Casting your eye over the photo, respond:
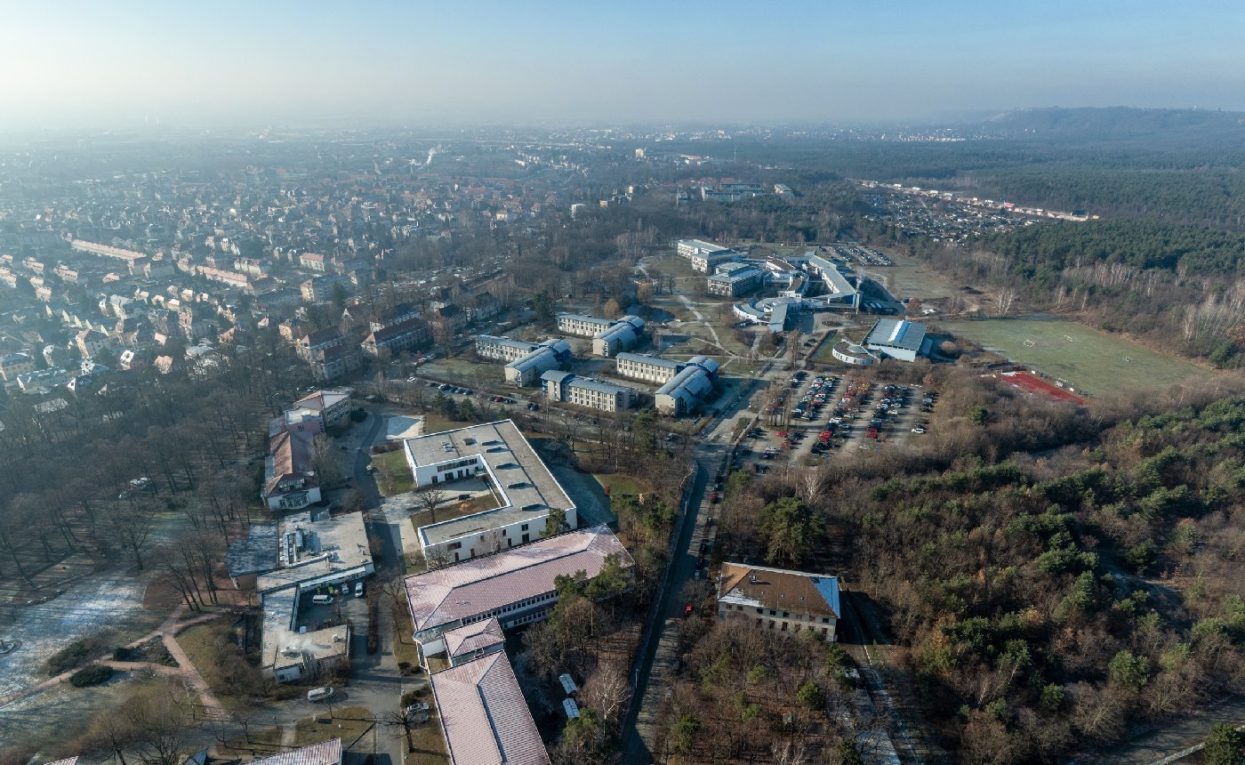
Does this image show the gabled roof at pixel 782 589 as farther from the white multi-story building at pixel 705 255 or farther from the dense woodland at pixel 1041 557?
the white multi-story building at pixel 705 255

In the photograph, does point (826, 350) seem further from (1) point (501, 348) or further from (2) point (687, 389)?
(1) point (501, 348)

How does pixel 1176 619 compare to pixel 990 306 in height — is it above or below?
below

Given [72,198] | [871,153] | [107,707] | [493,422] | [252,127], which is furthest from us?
[252,127]

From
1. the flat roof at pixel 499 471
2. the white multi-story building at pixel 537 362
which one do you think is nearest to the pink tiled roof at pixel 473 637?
the flat roof at pixel 499 471

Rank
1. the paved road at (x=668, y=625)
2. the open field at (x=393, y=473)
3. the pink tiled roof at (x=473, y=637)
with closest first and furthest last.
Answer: the paved road at (x=668, y=625), the pink tiled roof at (x=473, y=637), the open field at (x=393, y=473)

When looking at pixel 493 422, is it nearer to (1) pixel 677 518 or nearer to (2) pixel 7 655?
(1) pixel 677 518

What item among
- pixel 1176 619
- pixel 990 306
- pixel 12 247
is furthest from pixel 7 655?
pixel 12 247

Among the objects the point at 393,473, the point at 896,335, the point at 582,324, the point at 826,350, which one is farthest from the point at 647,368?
the point at 896,335
